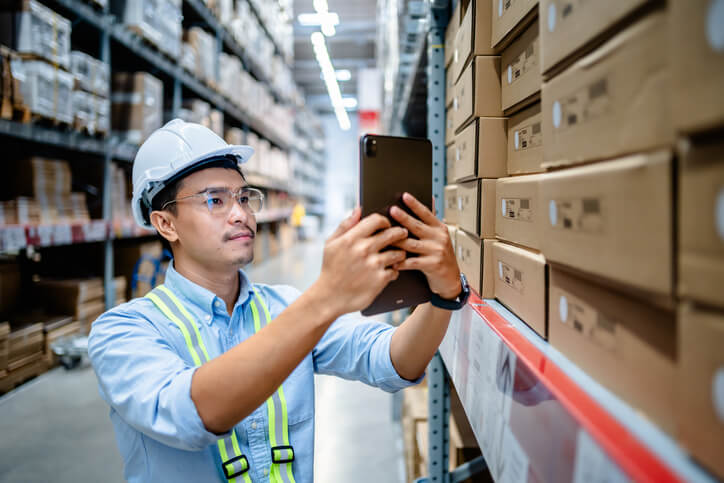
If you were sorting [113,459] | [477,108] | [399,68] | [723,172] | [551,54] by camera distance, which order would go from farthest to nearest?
1. [399,68]
2. [113,459]
3. [477,108]
4. [551,54]
5. [723,172]

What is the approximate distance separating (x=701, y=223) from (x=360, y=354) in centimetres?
107

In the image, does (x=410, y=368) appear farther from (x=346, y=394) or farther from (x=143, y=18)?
(x=143, y=18)

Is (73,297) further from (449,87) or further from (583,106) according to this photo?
(583,106)

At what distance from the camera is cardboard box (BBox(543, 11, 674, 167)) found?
46cm

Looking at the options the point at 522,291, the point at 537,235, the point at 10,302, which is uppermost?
the point at 537,235

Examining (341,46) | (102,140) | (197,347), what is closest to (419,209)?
(197,347)

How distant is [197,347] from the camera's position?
1224 millimetres

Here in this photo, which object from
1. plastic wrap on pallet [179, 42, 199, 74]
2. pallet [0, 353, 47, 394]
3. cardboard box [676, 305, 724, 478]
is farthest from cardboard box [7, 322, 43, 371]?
cardboard box [676, 305, 724, 478]

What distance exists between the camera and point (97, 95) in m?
3.59

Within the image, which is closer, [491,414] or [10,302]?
[491,414]

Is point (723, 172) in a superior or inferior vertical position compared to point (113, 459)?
superior

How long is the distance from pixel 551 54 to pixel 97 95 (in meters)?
3.86

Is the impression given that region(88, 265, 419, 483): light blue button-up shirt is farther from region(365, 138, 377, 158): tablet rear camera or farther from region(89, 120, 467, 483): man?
region(365, 138, 377, 158): tablet rear camera

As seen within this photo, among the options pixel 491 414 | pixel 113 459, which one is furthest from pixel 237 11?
pixel 491 414
